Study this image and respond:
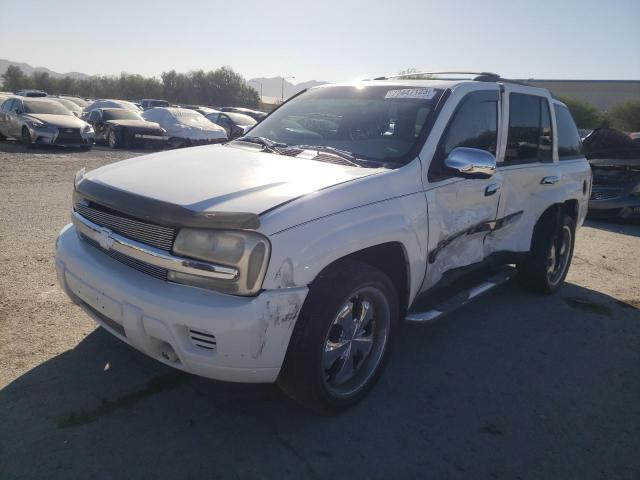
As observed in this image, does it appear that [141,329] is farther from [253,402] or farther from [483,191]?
[483,191]

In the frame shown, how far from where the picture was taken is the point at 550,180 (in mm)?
4453

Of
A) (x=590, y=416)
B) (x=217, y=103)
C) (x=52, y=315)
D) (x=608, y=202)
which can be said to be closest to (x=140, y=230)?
(x=52, y=315)

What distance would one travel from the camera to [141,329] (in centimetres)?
233

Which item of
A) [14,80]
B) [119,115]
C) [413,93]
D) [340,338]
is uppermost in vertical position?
→ [14,80]

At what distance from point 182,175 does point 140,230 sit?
48 cm

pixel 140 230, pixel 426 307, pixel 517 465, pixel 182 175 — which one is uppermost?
pixel 182 175

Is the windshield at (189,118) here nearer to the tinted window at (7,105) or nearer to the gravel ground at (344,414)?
the tinted window at (7,105)

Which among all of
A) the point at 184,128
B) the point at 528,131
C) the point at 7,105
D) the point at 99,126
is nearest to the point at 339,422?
the point at 528,131

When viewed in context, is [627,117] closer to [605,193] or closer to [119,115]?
[605,193]

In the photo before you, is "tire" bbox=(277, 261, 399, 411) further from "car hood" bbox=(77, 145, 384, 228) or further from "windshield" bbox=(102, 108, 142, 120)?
"windshield" bbox=(102, 108, 142, 120)

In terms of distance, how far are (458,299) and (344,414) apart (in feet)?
3.92

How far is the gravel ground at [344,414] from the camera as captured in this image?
2.37 m

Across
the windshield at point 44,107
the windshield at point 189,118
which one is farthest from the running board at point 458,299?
the windshield at point 44,107

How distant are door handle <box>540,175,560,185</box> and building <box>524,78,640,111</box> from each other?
53391mm
